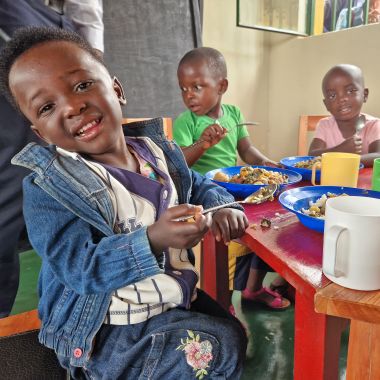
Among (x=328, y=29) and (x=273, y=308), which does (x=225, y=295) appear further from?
(x=328, y=29)

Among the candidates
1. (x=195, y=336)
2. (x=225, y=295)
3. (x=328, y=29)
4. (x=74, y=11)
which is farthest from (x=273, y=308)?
(x=328, y=29)

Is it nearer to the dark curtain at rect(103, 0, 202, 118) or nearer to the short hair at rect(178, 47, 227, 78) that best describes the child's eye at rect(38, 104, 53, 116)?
the short hair at rect(178, 47, 227, 78)

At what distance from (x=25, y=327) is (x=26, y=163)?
0.31 m

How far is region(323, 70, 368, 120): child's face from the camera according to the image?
1731 mm

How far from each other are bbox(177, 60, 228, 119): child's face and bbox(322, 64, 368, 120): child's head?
572 millimetres

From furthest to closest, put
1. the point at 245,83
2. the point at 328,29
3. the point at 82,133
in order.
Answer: the point at 245,83
the point at 328,29
the point at 82,133

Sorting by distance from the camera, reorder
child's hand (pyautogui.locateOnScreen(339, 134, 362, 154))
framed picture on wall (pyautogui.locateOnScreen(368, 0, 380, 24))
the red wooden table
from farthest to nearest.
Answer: framed picture on wall (pyautogui.locateOnScreen(368, 0, 380, 24)), child's hand (pyautogui.locateOnScreen(339, 134, 362, 154)), the red wooden table

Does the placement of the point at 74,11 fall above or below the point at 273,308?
above

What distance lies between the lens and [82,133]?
796 mm

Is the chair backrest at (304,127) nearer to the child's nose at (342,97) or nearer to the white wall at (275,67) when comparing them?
the child's nose at (342,97)

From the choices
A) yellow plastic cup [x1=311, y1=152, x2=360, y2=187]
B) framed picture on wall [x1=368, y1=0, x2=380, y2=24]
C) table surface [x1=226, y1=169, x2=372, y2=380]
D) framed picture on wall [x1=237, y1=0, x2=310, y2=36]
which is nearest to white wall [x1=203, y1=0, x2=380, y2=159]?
framed picture on wall [x1=237, y1=0, x2=310, y2=36]

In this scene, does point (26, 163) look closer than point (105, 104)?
Yes

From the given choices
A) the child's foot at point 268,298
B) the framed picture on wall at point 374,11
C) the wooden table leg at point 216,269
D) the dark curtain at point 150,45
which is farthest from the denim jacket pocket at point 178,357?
the framed picture on wall at point 374,11

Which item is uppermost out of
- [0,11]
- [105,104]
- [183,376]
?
[0,11]
